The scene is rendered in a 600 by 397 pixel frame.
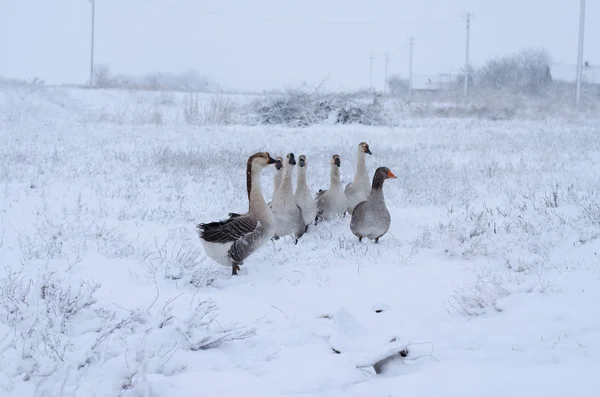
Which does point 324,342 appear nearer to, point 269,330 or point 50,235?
point 269,330

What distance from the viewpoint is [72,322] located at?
4.44 m

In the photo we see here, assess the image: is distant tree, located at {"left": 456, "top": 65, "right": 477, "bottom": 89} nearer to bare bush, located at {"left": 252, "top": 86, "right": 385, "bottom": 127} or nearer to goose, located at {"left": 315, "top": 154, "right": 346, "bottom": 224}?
bare bush, located at {"left": 252, "top": 86, "right": 385, "bottom": 127}

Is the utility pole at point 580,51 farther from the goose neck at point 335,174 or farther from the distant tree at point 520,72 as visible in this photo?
the goose neck at point 335,174

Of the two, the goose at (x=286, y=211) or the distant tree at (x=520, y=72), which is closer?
the goose at (x=286, y=211)

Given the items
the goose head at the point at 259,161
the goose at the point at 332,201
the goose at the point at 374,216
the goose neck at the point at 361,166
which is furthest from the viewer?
the goose neck at the point at 361,166

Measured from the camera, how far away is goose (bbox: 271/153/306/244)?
7.69 m

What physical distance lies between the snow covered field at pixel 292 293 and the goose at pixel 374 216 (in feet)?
0.84

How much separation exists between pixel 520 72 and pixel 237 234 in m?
82.6

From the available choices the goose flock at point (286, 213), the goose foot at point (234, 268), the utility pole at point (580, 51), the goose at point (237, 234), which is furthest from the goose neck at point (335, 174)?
the utility pole at point (580, 51)

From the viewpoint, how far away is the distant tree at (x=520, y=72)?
73.0m

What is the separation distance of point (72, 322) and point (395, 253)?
402 centimetres

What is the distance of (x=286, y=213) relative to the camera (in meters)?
7.69

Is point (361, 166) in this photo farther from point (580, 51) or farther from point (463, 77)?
point (463, 77)

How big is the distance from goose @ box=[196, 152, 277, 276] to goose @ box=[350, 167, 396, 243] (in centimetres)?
148
